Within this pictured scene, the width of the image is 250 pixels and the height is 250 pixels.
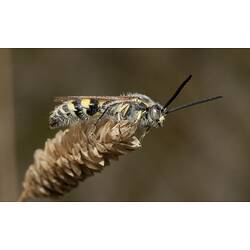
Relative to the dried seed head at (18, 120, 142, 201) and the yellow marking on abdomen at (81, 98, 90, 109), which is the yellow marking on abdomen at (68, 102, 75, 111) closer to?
the yellow marking on abdomen at (81, 98, 90, 109)

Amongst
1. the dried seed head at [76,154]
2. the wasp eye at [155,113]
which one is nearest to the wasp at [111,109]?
the wasp eye at [155,113]

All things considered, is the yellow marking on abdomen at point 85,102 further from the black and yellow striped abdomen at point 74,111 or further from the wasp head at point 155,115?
the wasp head at point 155,115

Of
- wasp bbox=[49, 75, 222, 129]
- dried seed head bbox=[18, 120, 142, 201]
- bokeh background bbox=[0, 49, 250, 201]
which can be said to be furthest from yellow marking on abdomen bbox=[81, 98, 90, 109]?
bokeh background bbox=[0, 49, 250, 201]

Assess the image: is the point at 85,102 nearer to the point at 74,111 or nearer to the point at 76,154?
the point at 74,111

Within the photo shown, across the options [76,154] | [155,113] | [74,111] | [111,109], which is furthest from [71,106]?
[76,154]

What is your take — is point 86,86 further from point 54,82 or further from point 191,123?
point 191,123

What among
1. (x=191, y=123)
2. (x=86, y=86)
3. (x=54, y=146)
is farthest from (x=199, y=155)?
(x=54, y=146)
